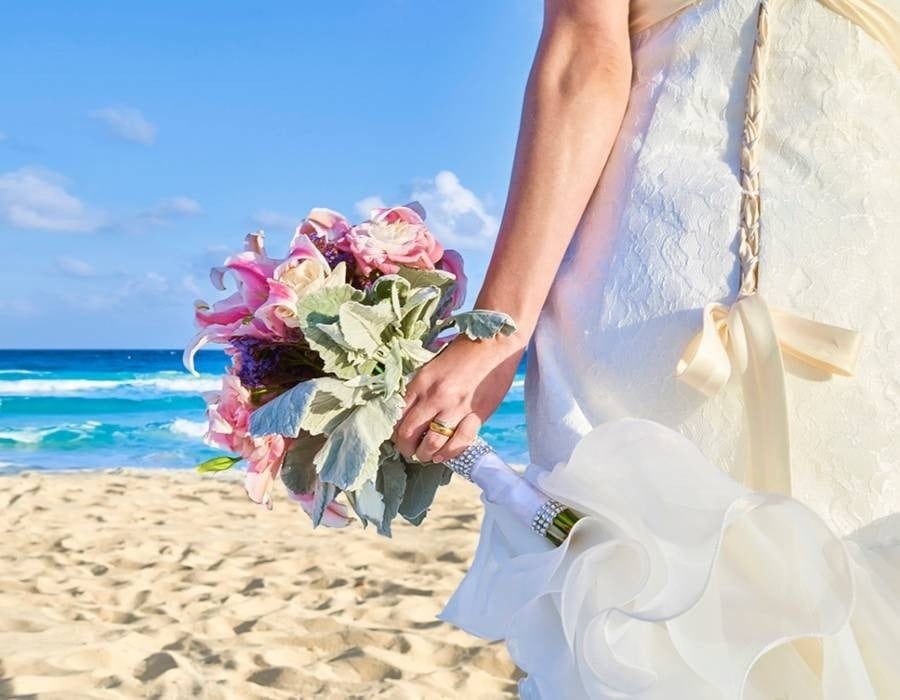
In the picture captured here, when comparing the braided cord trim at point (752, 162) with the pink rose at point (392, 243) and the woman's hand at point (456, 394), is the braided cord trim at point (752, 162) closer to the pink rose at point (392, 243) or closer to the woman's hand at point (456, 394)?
the woman's hand at point (456, 394)

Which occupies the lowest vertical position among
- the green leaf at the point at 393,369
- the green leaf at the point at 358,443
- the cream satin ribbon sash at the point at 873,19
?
the green leaf at the point at 358,443

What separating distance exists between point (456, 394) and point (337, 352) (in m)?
0.16

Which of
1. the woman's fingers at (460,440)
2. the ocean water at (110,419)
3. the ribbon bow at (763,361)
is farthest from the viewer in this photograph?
the ocean water at (110,419)

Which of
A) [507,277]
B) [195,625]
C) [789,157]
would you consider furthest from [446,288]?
[195,625]

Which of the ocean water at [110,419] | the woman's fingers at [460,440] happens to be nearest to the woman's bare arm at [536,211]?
the woman's fingers at [460,440]

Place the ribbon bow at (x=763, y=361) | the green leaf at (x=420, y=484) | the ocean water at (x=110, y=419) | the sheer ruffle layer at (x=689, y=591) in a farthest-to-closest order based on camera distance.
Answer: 1. the ocean water at (x=110, y=419)
2. the green leaf at (x=420, y=484)
3. the ribbon bow at (x=763, y=361)
4. the sheer ruffle layer at (x=689, y=591)

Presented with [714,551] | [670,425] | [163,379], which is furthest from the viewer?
[163,379]

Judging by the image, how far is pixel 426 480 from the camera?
1.42 meters

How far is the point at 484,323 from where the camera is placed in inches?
51.4

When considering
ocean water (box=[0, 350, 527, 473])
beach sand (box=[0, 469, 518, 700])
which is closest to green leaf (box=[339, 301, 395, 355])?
beach sand (box=[0, 469, 518, 700])

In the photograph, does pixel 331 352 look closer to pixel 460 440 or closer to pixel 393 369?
pixel 393 369

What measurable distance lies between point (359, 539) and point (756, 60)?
17.3 ft

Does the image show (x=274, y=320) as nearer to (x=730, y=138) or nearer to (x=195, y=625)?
(x=730, y=138)

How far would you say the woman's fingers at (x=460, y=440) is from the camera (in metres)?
1.31
